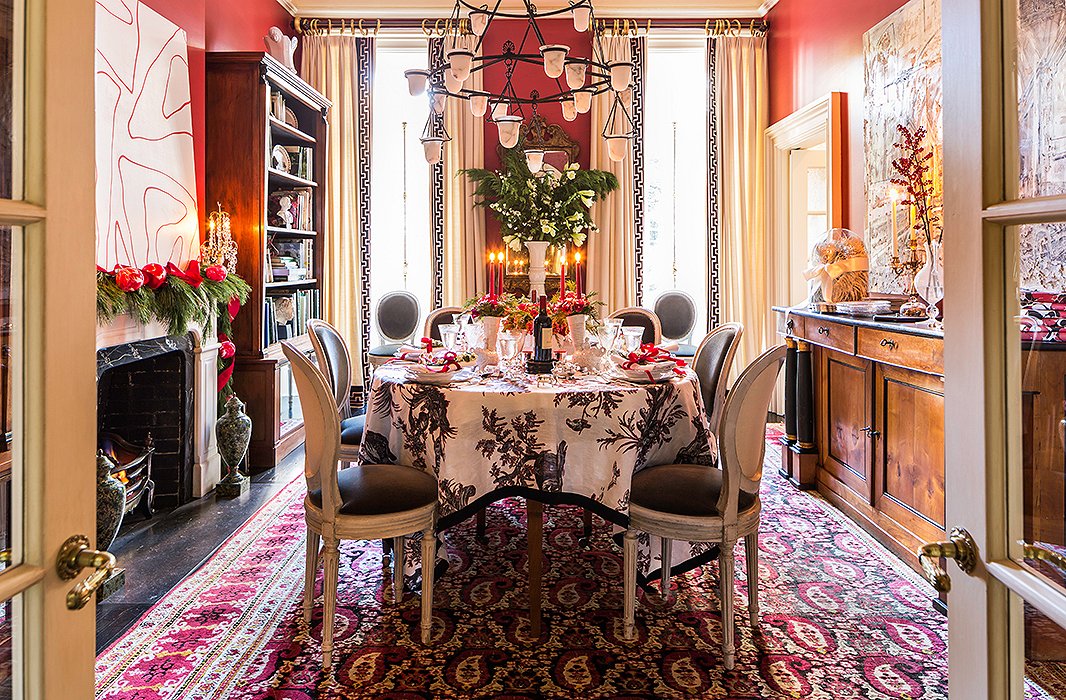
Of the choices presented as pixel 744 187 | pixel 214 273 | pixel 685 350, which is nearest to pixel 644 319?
pixel 685 350

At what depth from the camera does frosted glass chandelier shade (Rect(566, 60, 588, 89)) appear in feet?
11.0

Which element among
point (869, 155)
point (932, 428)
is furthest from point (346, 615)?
point (869, 155)

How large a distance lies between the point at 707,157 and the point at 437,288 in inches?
106

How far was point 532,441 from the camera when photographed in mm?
2684

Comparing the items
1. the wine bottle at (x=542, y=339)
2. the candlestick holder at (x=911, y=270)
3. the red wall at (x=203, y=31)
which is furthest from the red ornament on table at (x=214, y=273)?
the candlestick holder at (x=911, y=270)

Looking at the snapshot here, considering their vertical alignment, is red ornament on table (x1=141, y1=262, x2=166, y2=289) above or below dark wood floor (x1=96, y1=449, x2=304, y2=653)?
above

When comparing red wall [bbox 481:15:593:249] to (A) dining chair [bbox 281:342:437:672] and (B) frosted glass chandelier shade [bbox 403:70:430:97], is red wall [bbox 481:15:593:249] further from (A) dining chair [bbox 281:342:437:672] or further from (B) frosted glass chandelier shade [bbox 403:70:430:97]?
(A) dining chair [bbox 281:342:437:672]

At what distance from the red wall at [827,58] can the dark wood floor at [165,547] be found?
4.05 metres

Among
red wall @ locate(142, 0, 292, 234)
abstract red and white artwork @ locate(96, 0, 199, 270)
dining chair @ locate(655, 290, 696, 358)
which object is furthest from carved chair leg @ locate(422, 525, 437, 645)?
dining chair @ locate(655, 290, 696, 358)

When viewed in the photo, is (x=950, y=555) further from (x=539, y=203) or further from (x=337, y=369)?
(x=539, y=203)

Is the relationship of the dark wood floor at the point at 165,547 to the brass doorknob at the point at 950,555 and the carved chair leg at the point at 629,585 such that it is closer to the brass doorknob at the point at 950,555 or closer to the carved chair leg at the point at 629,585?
the carved chair leg at the point at 629,585

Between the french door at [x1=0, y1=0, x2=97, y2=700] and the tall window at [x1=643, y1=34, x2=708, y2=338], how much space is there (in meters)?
6.27

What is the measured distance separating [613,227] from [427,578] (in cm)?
469

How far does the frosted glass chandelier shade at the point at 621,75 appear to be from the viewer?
11.0 ft
